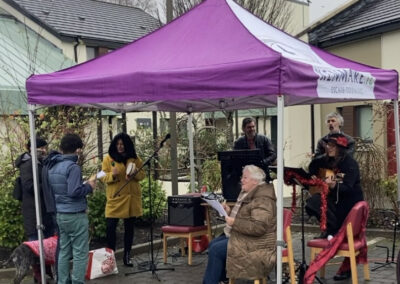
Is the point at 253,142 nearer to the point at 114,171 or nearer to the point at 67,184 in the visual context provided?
the point at 114,171

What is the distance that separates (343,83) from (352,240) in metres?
1.57

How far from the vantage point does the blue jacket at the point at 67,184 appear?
5199 millimetres

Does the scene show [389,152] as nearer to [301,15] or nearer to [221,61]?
[221,61]

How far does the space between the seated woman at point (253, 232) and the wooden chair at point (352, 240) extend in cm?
88

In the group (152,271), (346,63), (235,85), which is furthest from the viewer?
(152,271)

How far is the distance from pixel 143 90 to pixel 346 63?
242 centimetres

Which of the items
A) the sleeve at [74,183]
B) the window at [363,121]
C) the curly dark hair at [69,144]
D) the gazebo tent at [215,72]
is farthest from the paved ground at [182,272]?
the window at [363,121]

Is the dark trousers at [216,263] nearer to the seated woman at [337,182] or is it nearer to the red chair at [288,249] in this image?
the red chair at [288,249]

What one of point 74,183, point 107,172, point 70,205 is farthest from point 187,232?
point 74,183

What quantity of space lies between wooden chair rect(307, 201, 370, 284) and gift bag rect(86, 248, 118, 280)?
2.39 metres

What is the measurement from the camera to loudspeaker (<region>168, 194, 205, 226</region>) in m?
6.80

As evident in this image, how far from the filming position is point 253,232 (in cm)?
482

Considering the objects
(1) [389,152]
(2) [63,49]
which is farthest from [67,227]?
(2) [63,49]

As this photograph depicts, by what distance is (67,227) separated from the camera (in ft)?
17.4
